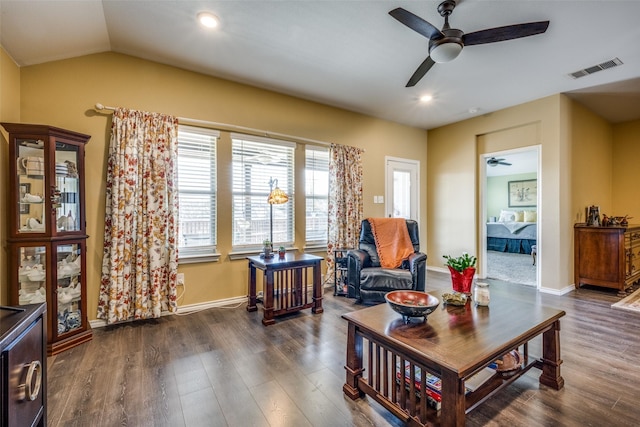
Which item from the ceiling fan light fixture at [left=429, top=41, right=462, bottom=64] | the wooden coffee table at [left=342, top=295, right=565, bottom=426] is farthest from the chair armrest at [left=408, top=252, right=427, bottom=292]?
the ceiling fan light fixture at [left=429, top=41, right=462, bottom=64]

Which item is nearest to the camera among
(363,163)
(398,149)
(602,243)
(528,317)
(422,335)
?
(422,335)

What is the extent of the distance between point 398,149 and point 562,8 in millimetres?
3113

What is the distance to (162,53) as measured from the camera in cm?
301

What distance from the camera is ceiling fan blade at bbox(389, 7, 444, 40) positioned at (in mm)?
2042

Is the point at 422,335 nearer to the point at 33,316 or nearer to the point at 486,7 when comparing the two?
the point at 33,316

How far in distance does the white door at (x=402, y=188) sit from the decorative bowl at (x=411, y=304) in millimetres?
3344

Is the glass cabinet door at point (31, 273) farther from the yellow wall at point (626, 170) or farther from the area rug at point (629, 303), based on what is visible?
the yellow wall at point (626, 170)

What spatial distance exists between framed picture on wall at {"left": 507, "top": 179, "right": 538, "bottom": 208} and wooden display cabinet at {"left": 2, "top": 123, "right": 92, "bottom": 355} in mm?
10648

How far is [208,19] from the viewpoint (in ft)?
8.13

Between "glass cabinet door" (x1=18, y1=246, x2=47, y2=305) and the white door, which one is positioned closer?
"glass cabinet door" (x1=18, y1=246, x2=47, y2=305)

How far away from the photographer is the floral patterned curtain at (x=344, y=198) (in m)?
4.38

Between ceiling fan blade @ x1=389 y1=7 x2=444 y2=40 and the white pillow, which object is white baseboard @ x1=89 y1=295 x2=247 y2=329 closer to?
ceiling fan blade @ x1=389 y1=7 x2=444 y2=40

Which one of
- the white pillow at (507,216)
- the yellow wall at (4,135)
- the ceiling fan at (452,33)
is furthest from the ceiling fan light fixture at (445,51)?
the white pillow at (507,216)

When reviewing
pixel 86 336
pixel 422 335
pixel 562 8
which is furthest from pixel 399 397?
pixel 562 8
